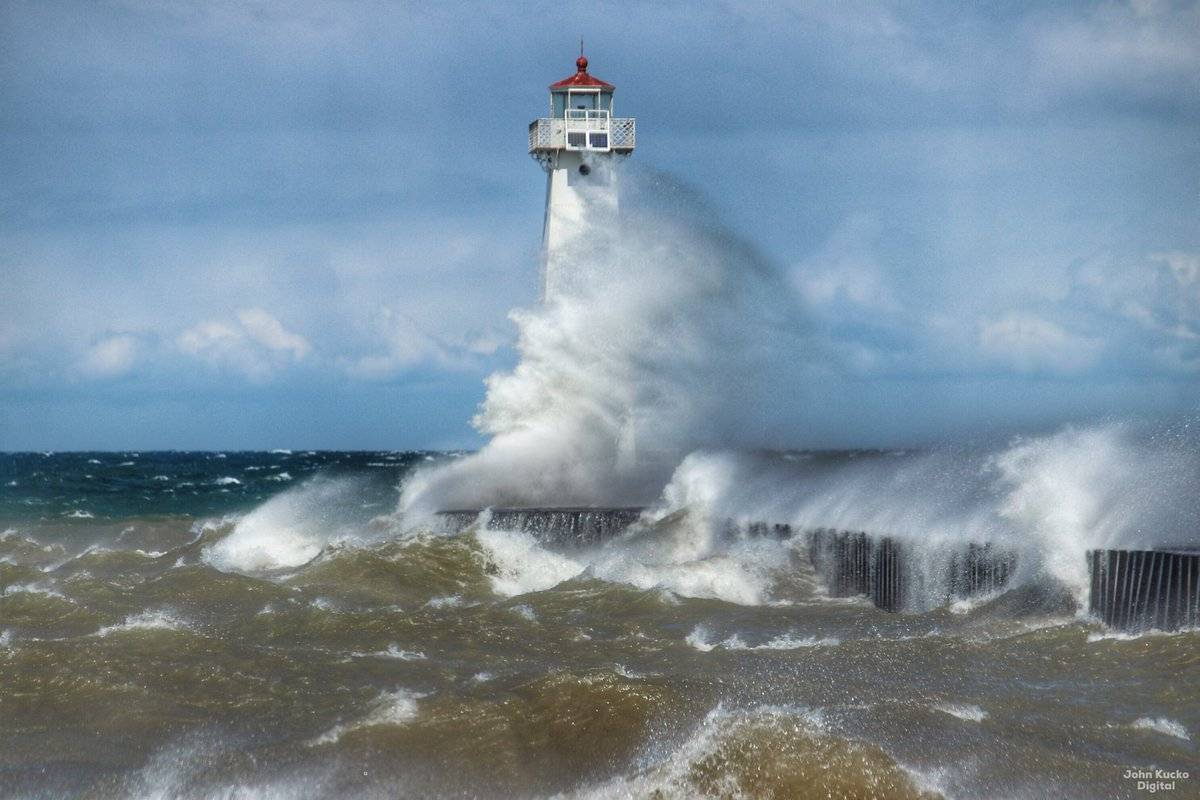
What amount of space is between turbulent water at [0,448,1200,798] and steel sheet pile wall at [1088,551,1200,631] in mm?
306

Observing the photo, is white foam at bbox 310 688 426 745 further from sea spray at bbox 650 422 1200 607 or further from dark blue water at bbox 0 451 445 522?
→ dark blue water at bbox 0 451 445 522

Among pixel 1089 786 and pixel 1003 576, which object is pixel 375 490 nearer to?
pixel 1003 576

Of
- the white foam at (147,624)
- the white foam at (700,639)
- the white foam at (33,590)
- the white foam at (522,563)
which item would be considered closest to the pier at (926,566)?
the white foam at (522,563)

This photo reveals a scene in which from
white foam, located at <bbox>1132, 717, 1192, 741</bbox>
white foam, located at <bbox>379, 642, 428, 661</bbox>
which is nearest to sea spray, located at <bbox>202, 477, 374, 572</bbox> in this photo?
white foam, located at <bbox>379, 642, 428, 661</bbox>

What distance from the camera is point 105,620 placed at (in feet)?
38.1

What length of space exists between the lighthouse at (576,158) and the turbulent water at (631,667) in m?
7.80

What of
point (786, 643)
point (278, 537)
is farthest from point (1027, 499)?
point (278, 537)

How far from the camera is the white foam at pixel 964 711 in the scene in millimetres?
7570

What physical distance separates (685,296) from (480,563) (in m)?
9.73

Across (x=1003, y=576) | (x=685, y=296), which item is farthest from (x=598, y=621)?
(x=685, y=296)

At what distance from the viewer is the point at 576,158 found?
24047 millimetres

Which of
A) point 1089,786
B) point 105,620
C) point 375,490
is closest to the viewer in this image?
point 1089,786

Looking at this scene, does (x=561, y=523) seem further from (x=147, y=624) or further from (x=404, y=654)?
(x=404, y=654)

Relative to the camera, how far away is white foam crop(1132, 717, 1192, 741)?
732 centimetres
